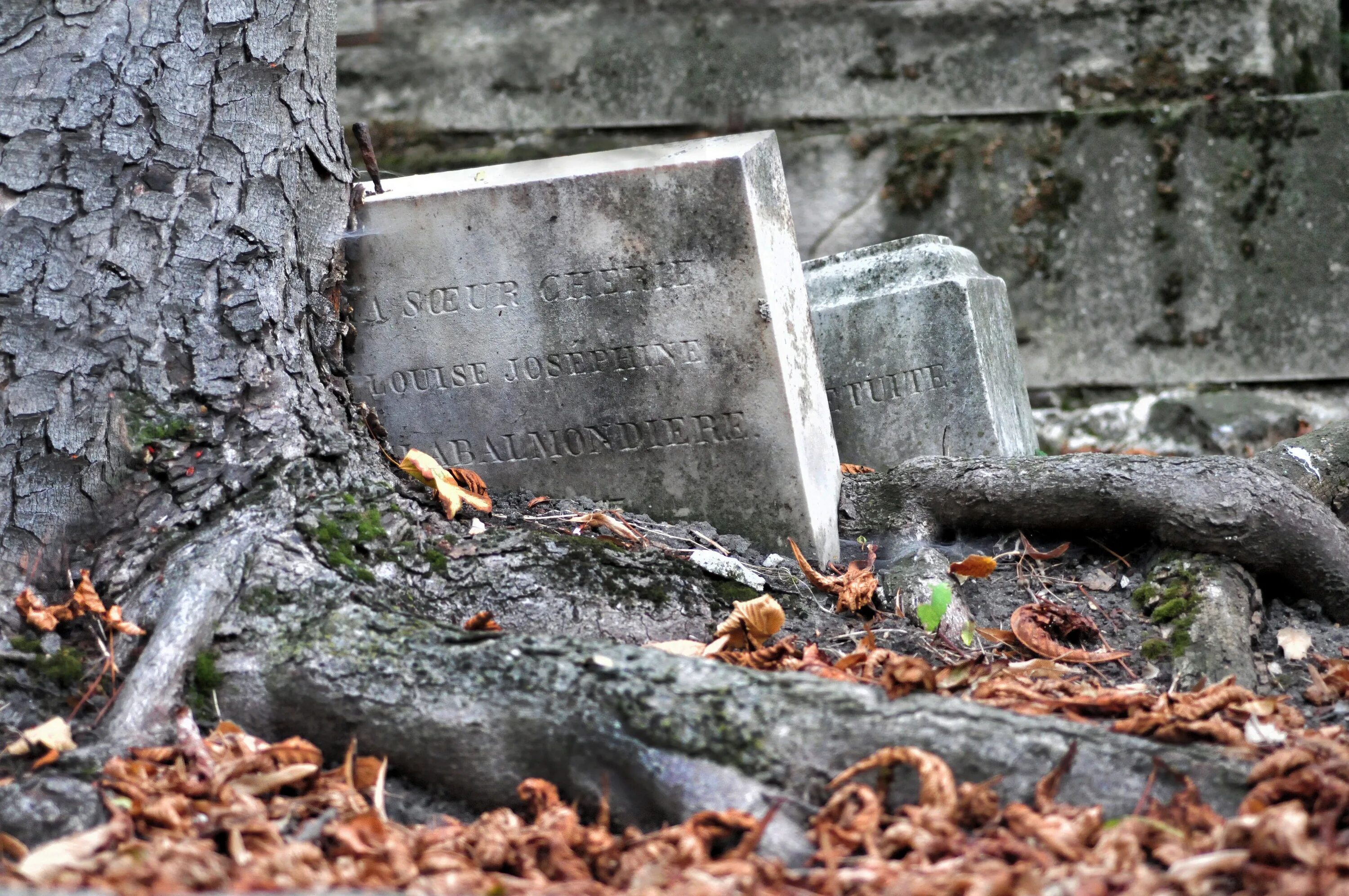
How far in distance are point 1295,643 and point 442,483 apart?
7.12 feet

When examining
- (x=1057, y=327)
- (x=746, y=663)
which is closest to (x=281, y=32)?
(x=746, y=663)

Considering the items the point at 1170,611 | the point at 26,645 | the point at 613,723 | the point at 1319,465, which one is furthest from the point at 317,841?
the point at 1319,465

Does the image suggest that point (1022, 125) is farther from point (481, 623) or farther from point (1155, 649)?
point (481, 623)

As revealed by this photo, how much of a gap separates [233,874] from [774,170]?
7.99 ft

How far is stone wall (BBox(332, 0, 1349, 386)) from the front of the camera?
18.6ft

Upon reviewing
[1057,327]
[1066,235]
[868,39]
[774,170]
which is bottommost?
[1057,327]

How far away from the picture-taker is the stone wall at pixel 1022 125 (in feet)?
18.6

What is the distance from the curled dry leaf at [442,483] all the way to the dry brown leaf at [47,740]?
1027mm

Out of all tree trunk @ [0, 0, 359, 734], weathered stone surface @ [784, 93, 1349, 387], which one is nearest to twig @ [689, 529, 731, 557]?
tree trunk @ [0, 0, 359, 734]

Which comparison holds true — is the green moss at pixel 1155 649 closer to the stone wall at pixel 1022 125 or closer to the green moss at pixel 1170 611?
the green moss at pixel 1170 611

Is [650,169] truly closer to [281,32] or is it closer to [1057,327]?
[281,32]

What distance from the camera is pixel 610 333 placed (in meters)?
3.31

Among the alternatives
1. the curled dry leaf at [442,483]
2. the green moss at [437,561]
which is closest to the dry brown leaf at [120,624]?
the green moss at [437,561]

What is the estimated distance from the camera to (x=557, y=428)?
342 centimetres
